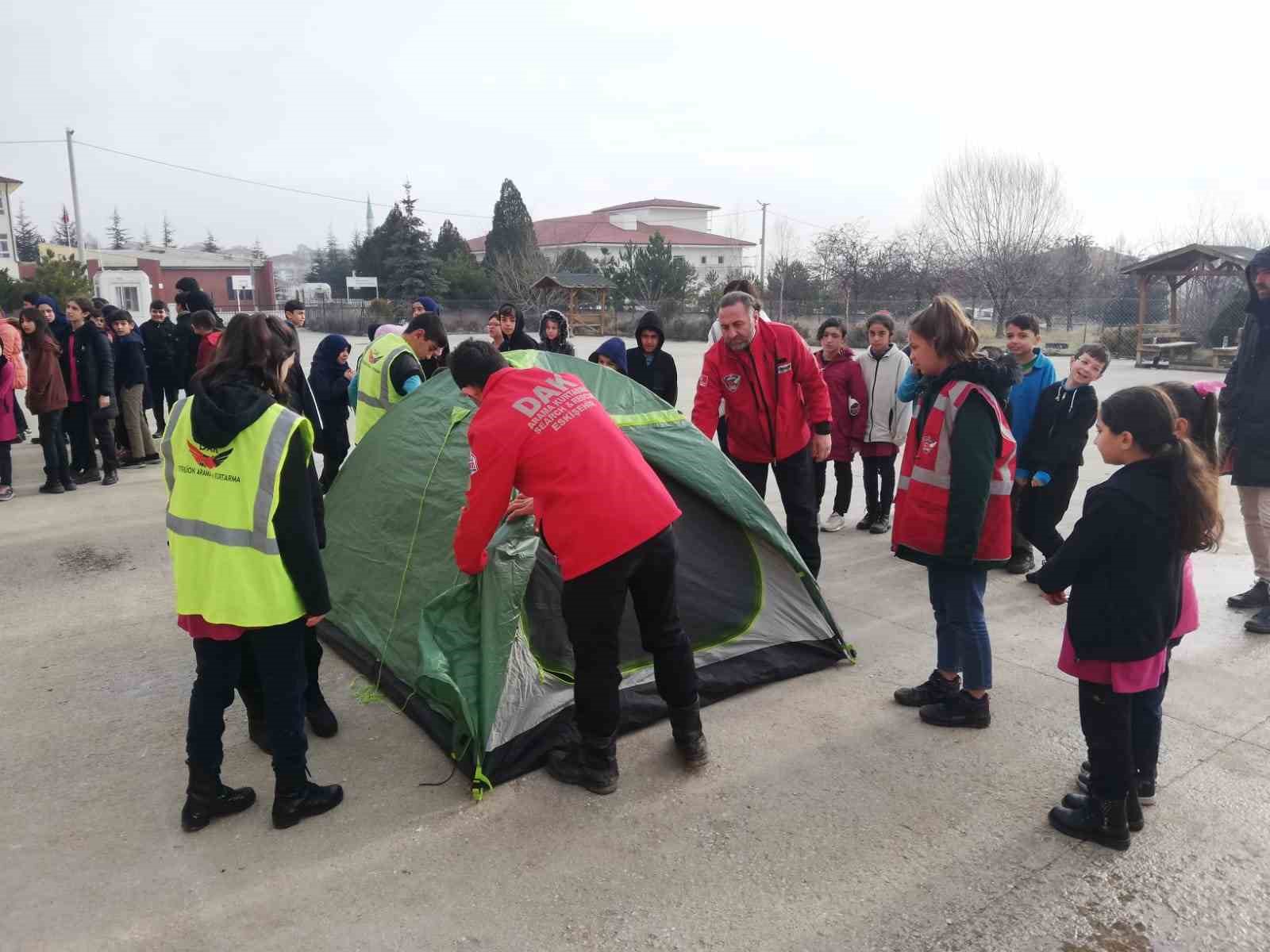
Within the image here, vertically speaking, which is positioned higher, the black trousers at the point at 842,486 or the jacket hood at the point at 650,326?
the jacket hood at the point at 650,326

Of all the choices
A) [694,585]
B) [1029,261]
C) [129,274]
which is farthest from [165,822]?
[129,274]

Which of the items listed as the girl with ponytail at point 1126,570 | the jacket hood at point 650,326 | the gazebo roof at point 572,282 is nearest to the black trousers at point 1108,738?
the girl with ponytail at point 1126,570

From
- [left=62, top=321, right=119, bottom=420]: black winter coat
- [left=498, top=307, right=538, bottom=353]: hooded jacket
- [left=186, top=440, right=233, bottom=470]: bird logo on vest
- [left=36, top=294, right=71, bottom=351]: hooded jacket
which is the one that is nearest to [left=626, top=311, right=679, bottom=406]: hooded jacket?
[left=498, top=307, right=538, bottom=353]: hooded jacket

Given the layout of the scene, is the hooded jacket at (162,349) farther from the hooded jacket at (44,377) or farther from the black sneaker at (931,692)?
the black sneaker at (931,692)

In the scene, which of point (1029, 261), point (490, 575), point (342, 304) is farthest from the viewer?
point (342, 304)

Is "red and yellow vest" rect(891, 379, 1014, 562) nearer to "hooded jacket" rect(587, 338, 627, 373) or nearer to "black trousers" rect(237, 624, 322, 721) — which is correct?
"black trousers" rect(237, 624, 322, 721)

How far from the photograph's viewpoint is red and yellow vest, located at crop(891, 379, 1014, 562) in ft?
11.9

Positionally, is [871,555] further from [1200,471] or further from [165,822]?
[165,822]

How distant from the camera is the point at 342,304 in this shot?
45688 mm

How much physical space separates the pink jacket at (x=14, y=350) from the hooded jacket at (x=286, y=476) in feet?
20.5

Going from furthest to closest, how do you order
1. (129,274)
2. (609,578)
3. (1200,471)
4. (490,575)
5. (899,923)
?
(129,274) < (490,575) < (609,578) < (1200,471) < (899,923)

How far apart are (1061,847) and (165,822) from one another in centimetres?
324

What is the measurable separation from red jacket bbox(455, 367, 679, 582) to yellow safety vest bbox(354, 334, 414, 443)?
2.63 meters

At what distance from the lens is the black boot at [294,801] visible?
10.5ft
